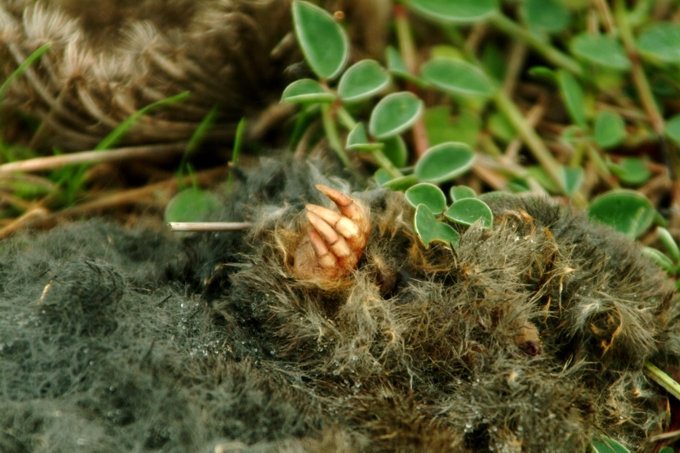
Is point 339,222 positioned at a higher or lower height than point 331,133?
higher

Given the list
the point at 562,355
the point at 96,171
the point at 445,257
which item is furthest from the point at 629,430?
the point at 96,171

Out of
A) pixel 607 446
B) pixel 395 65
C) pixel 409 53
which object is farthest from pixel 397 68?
pixel 607 446

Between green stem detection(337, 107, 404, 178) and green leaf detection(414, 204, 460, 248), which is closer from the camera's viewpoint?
green leaf detection(414, 204, 460, 248)

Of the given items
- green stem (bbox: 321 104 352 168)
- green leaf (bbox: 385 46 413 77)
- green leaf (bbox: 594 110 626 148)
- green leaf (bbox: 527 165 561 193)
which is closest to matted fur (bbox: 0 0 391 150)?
green stem (bbox: 321 104 352 168)

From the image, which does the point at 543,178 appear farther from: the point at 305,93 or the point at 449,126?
the point at 305,93

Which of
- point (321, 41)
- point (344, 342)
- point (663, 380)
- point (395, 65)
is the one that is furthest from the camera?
point (395, 65)

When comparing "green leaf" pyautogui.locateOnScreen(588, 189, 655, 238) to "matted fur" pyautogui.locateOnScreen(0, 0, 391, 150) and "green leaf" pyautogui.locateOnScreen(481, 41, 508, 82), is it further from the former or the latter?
"matted fur" pyautogui.locateOnScreen(0, 0, 391, 150)
